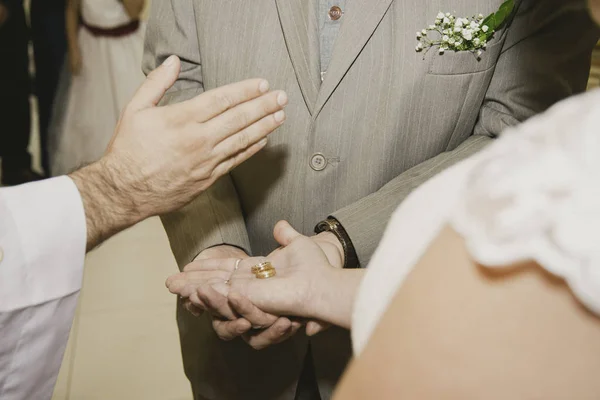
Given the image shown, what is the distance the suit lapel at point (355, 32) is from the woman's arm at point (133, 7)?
7.44 feet

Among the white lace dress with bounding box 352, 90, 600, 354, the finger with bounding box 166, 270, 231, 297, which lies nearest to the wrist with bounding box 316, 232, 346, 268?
the finger with bounding box 166, 270, 231, 297

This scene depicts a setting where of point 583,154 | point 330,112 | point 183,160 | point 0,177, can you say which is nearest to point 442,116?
point 330,112

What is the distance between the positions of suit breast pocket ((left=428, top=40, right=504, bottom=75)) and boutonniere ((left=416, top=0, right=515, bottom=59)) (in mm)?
11

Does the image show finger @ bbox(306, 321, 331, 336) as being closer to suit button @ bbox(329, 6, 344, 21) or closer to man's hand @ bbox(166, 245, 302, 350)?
man's hand @ bbox(166, 245, 302, 350)

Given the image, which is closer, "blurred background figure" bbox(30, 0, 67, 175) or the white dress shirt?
the white dress shirt

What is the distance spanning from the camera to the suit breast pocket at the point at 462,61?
1.15 meters

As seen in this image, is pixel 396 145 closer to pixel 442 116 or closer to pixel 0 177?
pixel 442 116

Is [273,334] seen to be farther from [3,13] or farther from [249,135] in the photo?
[3,13]

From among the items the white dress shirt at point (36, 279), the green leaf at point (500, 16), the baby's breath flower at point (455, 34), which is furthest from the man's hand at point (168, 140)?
the green leaf at point (500, 16)

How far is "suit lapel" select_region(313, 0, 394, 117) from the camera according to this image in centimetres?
111

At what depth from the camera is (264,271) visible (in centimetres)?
112

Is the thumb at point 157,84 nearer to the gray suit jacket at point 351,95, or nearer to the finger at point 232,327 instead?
the gray suit jacket at point 351,95

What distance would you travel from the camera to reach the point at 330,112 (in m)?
1.17

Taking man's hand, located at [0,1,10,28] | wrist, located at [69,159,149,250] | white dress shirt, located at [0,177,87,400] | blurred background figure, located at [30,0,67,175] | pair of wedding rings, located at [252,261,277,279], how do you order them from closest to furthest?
white dress shirt, located at [0,177,87,400]
wrist, located at [69,159,149,250]
pair of wedding rings, located at [252,261,277,279]
man's hand, located at [0,1,10,28]
blurred background figure, located at [30,0,67,175]
